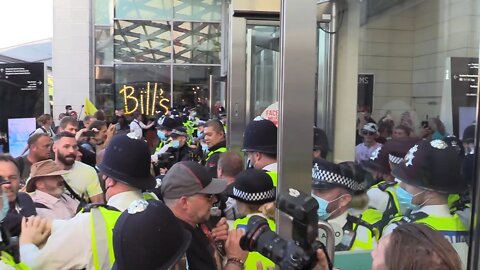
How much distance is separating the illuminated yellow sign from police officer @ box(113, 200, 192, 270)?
13.4 meters

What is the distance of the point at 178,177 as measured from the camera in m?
2.44

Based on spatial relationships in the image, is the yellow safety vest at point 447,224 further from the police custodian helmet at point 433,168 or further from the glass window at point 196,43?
the glass window at point 196,43

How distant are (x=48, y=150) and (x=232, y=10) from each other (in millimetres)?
Result: 2285

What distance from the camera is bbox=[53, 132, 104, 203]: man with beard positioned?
13.3 feet

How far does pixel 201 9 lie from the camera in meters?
15.7

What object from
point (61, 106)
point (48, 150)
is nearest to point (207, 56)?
point (61, 106)

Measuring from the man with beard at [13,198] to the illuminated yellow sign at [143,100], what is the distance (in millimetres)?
11729

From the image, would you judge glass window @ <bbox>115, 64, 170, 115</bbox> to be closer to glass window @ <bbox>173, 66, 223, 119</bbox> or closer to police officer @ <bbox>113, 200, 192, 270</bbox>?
glass window @ <bbox>173, 66, 223, 119</bbox>

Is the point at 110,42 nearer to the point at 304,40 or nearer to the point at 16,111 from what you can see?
the point at 16,111

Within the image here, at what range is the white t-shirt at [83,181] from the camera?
4.07 metres

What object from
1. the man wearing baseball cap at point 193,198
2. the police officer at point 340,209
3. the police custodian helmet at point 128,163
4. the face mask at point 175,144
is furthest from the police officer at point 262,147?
the face mask at point 175,144

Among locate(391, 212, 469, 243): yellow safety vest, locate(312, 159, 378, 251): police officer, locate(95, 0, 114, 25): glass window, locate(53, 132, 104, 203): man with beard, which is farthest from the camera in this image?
locate(95, 0, 114, 25): glass window

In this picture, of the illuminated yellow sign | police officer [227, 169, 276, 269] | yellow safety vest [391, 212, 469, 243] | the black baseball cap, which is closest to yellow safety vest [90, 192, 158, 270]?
the black baseball cap

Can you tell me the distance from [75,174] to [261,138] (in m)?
1.68
